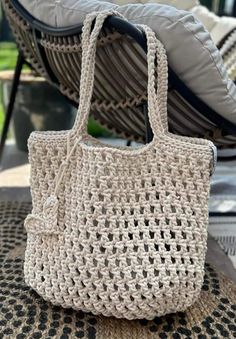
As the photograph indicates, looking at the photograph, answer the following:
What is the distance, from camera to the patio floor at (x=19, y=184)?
3.59ft

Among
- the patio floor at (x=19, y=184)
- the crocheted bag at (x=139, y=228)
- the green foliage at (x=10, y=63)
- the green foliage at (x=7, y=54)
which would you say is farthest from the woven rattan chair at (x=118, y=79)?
the green foliage at (x=7, y=54)

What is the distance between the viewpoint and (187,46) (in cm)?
88

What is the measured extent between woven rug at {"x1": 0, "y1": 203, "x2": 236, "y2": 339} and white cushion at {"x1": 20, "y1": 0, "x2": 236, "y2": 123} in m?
0.41

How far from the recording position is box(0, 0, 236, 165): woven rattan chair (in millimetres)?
933

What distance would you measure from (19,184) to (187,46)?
101 centimetres

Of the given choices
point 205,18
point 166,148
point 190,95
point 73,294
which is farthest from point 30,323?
point 205,18

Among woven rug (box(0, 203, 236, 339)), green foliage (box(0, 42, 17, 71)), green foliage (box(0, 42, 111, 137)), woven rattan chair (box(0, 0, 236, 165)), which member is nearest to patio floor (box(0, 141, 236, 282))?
woven rug (box(0, 203, 236, 339))

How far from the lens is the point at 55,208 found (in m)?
0.81

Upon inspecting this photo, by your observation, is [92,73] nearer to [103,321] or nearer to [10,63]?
[103,321]

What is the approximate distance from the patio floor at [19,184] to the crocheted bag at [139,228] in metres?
0.32

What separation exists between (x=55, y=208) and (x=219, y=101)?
0.43 metres

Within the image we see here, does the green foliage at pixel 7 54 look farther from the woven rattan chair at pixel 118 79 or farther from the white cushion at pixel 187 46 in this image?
the white cushion at pixel 187 46

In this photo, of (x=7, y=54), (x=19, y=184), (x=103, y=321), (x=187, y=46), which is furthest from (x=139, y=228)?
(x=7, y=54)

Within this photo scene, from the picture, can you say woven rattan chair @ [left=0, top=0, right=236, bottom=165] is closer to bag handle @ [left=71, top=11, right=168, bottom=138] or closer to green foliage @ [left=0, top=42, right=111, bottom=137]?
bag handle @ [left=71, top=11, right=168, bottom=138]
